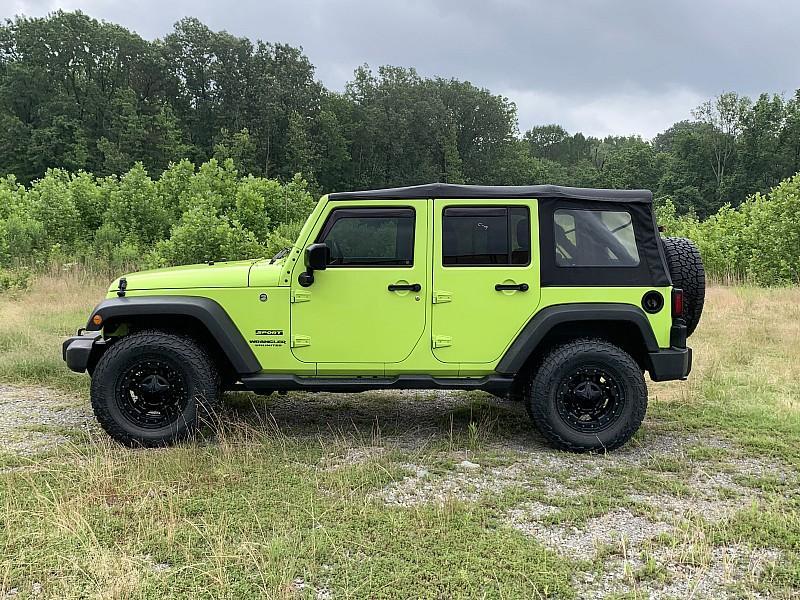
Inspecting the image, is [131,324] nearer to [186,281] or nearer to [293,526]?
[186,281]

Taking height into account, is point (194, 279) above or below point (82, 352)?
above

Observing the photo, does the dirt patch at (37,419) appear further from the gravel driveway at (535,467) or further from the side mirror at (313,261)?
the side mirror at (313,261)

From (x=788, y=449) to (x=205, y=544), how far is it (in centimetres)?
418

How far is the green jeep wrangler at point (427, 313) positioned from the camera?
4.87m

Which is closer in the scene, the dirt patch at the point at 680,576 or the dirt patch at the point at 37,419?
the dirt patch at the point at 680,576

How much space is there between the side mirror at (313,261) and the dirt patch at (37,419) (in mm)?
2213

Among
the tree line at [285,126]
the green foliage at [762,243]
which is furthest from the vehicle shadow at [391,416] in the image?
the tree line at [285,126]

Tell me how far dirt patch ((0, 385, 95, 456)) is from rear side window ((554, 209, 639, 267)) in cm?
404

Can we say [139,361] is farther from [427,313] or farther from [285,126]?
[285,126]

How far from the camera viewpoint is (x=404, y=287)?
15.9ft

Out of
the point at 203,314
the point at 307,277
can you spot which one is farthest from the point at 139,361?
the point at 307,277

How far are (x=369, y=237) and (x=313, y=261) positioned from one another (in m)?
0.49

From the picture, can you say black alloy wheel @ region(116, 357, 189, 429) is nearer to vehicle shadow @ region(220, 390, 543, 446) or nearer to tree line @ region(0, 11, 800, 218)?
vehicle shadow @ region(220, 390, 543, 446)

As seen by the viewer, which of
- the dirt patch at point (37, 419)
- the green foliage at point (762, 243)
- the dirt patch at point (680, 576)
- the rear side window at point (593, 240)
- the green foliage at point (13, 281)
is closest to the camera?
the dirt patch at point (680, 576)
